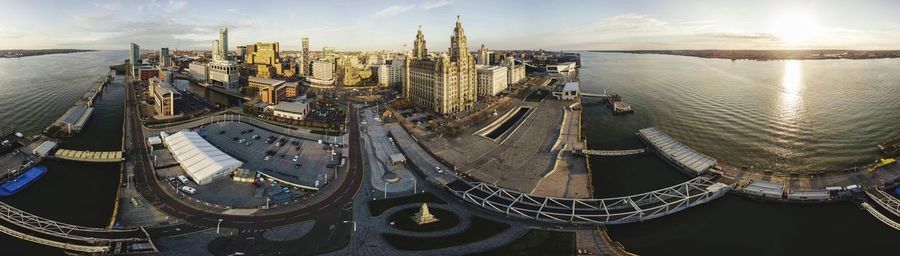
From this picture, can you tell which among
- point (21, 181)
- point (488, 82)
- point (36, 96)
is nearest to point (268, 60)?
point (36, 96)

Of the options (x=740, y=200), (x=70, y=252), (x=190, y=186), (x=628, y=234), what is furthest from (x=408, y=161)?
(x=740, y=200)

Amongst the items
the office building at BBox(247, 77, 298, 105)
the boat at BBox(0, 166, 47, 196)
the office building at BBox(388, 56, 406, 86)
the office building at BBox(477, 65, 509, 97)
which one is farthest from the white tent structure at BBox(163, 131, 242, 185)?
the office building at BBox(388, 56, 406, 86)

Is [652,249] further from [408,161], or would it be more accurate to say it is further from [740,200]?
[408,161]

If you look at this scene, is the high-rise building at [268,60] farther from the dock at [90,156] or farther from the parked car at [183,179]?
the parked car at [183,179]

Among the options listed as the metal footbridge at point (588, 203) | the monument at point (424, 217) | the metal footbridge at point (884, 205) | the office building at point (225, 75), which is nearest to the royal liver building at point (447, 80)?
the metal footbridge at point (588, 203)

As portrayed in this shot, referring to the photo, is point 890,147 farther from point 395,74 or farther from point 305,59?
point 305,59

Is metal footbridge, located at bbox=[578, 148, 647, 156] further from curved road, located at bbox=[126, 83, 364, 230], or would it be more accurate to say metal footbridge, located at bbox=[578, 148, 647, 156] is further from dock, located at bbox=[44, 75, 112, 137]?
dock, located at bbox=[44, 75, 112, 137]

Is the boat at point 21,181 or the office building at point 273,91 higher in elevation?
the office building at point 273,91
